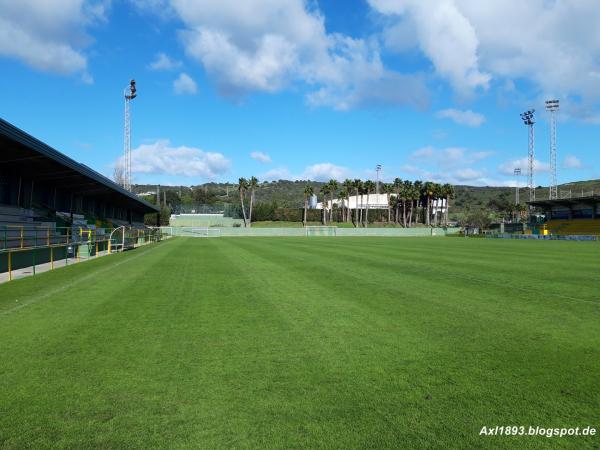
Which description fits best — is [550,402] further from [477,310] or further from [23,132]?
[23,132]

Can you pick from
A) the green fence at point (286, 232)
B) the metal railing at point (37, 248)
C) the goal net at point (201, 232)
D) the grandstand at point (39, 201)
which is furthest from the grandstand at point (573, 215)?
the metal railing at point (37, 248)

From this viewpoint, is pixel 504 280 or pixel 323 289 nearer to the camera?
pixel 323 289

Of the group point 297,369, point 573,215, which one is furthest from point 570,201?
point 297,369

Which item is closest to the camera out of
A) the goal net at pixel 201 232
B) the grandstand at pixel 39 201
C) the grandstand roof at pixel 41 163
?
the grandstand at pixel 39 201

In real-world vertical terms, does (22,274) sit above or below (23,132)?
below

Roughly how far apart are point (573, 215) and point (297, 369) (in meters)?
80.9

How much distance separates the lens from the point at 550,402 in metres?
4.42

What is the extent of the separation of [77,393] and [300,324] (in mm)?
3988

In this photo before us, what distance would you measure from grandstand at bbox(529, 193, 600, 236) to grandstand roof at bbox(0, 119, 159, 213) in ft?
207

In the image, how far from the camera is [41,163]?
82.3 ft

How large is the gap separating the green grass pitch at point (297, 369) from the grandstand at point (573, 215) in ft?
212

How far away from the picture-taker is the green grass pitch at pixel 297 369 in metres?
3.91

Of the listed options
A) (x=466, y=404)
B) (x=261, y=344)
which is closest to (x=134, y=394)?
(x=261, y=344)

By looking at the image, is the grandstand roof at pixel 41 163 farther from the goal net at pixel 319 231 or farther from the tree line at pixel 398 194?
the tree line at pixel 398 194
